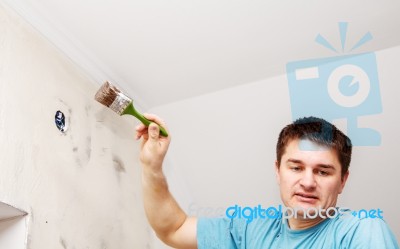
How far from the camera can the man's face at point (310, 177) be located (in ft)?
4.51

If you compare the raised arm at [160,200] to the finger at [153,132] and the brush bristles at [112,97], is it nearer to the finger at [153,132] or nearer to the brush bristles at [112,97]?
the finger at [153,132]

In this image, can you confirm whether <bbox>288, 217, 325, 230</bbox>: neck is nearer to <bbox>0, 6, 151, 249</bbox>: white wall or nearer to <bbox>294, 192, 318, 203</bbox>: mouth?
<bbox>294, 192, 318, 203</bbox>: mouth

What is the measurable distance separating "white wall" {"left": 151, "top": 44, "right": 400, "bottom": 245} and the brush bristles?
71cm

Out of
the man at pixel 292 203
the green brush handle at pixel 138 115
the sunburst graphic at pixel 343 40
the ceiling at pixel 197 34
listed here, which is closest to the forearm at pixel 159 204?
the man at pixel 292 203

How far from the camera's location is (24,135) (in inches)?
57.4

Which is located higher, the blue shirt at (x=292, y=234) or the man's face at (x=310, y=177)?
the man's face at (x=310, y=177)

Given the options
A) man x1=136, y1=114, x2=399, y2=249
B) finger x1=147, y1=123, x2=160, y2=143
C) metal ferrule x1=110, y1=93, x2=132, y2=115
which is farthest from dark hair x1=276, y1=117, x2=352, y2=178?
metal ferrule x1=110, y1=93, x2=132, y2=115

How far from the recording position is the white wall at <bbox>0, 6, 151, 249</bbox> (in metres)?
1.43

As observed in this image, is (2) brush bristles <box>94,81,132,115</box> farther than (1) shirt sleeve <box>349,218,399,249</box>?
Yes

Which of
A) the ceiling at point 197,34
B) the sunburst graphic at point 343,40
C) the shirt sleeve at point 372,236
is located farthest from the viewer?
the sunburst graphic at point 343,40

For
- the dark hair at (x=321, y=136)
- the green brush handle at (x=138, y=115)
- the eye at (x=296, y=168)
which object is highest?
the green brush handle at (x=138, y=115)

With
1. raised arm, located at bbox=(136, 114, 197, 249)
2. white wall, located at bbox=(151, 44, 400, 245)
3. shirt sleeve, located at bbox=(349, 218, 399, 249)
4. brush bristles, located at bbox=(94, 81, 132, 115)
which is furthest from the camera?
white wall, located at bbox=(151, 44, 400, 245)

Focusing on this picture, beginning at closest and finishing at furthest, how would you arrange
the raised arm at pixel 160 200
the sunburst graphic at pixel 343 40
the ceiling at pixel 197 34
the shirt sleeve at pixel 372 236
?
the shirt sleeve at pixel 372 236 → the raised arm at pixel 160 200 → the ceiling at pixel 197 34 → the sunburst graphic at pixel 343 40

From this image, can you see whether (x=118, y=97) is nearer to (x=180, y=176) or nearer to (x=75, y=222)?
(x=75, y=222)
